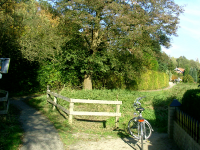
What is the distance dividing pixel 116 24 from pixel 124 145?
823 cm

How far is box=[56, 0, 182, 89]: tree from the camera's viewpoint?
39.5 ft

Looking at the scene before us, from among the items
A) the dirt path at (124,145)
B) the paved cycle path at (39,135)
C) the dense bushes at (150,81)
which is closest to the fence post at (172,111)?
the dirt path at (124,145)

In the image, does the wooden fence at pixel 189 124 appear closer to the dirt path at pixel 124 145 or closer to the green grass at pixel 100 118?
the dirt path at pixel 124 145

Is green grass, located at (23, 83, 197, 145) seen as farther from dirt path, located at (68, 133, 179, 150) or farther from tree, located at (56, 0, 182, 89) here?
tree, located at (56, 0, 182, 89)

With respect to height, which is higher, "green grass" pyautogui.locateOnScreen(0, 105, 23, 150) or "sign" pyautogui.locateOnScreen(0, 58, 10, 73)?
"sign" pyautogui.locateOnScreen(0, 58, 10, 73)

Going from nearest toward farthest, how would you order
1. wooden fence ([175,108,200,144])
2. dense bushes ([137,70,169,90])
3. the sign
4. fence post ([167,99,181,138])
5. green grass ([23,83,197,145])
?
wooden fence ([175,108,200,144])
the sign
fence post ([167,99,181,138])
green grass ([23,83,197,145])
dense bushes ([137,70,169,90])

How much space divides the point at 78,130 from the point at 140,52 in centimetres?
797

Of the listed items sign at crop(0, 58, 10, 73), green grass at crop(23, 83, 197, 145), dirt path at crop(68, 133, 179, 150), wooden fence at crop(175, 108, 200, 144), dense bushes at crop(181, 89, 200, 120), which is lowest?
dirt path at crop(68, 133, 179, 150)

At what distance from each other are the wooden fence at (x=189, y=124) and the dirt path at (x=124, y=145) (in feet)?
2.53

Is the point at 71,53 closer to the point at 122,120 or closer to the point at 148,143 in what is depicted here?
the point at 122,120

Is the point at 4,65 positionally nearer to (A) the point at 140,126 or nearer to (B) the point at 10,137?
(B) the point at 10,137

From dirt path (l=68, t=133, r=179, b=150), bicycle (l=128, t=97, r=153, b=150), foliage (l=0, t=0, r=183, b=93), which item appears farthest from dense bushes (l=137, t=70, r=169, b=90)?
dirt path (l=68, t=133, r=179, b=150)

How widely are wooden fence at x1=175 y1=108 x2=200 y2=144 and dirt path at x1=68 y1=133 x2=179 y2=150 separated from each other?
0.77m

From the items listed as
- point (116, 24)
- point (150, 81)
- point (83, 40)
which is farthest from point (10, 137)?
point (150, 81)
